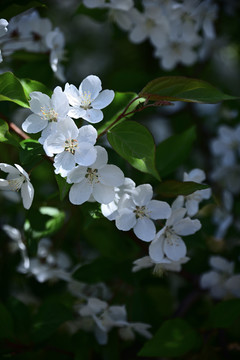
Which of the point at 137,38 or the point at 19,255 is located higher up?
the point at 137,38

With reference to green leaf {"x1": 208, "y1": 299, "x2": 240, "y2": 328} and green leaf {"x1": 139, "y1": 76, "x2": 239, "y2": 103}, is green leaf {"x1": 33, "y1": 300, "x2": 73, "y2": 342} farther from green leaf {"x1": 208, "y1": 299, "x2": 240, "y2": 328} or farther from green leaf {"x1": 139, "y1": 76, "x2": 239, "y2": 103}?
green leaf {"x1": 139, "y1": 76, "x2": 239, "y2": 103}

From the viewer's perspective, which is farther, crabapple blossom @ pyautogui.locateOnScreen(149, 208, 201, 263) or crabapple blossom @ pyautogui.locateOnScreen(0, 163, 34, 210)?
crabapple blossom @ pyautogui.locateOnScreen(149, 208, 201, 263)

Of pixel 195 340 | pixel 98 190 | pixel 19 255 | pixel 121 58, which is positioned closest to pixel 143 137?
pixel 98 190

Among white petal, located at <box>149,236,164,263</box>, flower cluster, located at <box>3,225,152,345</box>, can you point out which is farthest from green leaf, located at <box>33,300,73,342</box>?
white petal, located at <box>149,236,164,263</box>

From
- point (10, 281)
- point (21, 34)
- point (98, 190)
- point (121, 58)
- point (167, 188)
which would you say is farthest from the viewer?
point (121, 58)

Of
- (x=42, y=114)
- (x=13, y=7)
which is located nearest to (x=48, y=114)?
(x=42, y=114)

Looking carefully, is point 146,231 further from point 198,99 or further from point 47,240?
point 47,240

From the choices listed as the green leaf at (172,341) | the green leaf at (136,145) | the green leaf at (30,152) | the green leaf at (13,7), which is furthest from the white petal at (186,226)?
the green leaf at (13,7)
